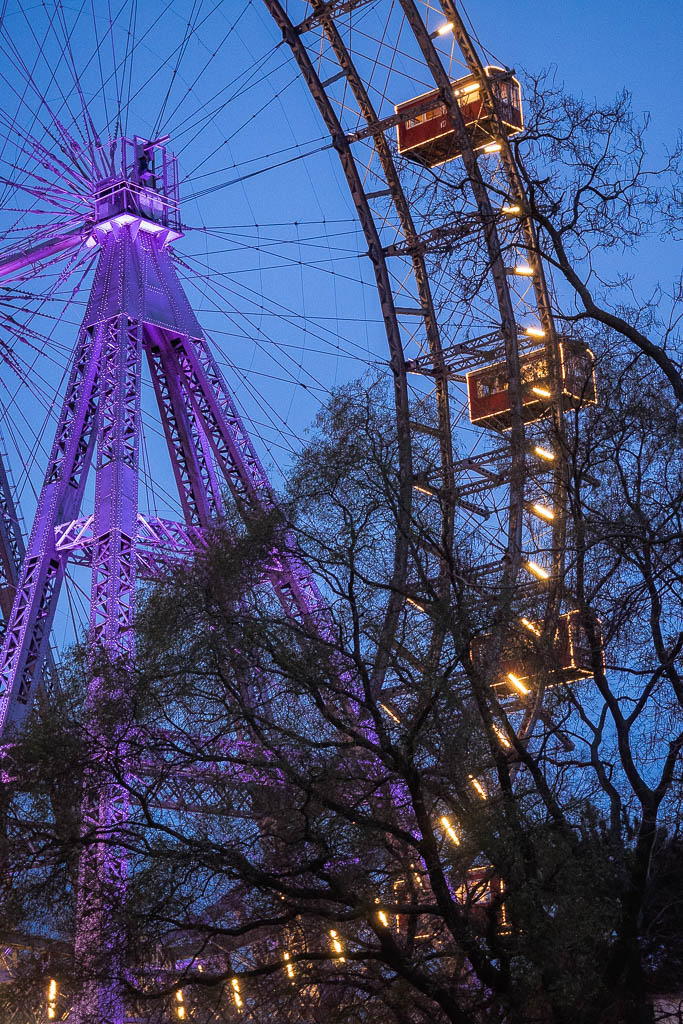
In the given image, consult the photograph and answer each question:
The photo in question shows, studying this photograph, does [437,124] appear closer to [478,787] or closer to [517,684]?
[517,684]

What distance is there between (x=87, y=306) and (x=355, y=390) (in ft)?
24.9

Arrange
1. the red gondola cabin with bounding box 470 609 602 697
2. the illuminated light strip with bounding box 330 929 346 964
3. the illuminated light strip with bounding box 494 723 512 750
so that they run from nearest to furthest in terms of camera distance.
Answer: the illuminated light strip with bounding box 330 929 346 964
the illuminated light strip with bounding box 494 723 512 750
the red gondola cabin with bounding box 470 609 602 697

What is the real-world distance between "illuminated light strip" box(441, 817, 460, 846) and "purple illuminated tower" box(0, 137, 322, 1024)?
2.71 m

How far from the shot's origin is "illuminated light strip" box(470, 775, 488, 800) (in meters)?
13.0

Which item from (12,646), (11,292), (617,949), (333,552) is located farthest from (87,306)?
(617,949)

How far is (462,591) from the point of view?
13594 millimetres

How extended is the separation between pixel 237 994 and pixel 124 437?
925 centimetres

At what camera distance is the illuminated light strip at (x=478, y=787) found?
42.5ft

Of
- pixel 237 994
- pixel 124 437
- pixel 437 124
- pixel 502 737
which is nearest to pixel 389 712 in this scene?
pixel 502 737

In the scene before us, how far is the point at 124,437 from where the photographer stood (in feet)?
65.4

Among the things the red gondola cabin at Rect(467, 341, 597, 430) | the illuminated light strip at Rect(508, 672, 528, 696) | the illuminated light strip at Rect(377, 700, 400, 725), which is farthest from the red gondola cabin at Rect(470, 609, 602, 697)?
the red gondola cabin at Rect(467, 341, 597, 430)

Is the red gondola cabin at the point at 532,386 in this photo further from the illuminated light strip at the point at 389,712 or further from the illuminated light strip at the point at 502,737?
the illuminated light strip at the point at 389,712

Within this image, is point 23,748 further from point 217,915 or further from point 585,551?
point 585,551

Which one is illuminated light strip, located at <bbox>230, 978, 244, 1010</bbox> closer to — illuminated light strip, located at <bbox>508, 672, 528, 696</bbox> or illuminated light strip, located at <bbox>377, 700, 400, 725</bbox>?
illuminated light strip, located at <bbox>377, 700, 400, 725</bbox>
